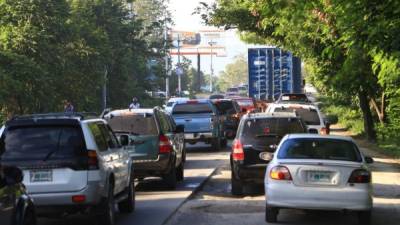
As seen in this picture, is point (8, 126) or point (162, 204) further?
point (162, 204)

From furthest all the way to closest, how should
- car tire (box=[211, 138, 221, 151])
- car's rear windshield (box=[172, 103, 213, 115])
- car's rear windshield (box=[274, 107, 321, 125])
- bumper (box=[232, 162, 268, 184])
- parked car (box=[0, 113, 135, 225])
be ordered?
car's rear windshield (box=[172, 103, 213, 115])
car tire (box=[211, 138, 221, 151])
car's rear windshield (box=[274, 107, 321, 125])
bumper (box=[232, 162, 268, 184])
parked car (box=[0, 113, 135, 225])

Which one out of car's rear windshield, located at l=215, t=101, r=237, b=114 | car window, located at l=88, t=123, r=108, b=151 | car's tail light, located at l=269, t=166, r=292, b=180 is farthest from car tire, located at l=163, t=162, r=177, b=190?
car's rear windshield, located at l=215, t=101, r=237, b=114

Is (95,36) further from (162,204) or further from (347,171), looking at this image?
(347,171)

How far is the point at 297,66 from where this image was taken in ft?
129

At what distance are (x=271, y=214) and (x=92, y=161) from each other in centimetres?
295

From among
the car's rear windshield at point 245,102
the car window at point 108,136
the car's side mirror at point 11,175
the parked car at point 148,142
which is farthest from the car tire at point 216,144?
the car's side mirror at point 11,175

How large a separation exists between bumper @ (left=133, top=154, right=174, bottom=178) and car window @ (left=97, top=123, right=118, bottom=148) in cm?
331

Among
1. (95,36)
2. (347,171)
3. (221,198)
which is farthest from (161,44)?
(347,171)

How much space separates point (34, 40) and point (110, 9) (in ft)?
61.4

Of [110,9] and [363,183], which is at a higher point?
[110,9]

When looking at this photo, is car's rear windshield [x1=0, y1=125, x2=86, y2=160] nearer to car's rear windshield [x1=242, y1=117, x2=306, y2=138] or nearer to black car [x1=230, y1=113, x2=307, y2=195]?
black car [x1=230, y1=113, x2=307, y2=195]

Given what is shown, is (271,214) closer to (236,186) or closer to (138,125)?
(236,186)

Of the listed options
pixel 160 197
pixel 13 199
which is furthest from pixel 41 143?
pixel 160 197

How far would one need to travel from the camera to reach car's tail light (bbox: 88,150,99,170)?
9.46m
